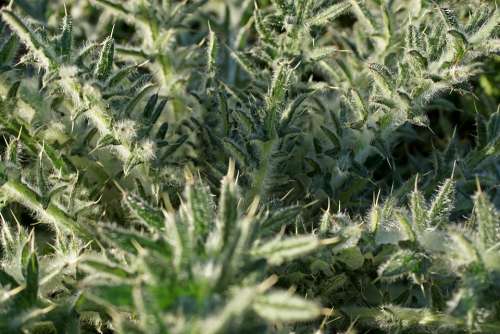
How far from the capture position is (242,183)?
10.1ft

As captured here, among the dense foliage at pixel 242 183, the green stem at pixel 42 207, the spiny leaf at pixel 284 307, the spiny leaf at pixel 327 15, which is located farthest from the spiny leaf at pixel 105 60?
the spiny leaf at pixel 284 307

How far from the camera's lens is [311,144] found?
337cm

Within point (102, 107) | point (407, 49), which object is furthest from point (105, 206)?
point (407, 49)

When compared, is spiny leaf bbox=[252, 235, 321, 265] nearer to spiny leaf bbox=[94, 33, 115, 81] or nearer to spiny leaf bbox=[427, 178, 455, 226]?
spiny leaf bbox=[427, 178, 455, 226]

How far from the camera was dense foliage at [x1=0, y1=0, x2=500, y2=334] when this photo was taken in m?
1.77

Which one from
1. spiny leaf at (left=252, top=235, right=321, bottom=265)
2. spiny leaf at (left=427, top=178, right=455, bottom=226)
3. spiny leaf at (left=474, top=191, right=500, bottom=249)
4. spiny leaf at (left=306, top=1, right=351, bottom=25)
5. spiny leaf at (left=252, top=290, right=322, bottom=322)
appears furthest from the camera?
spiny leaf at (left=306, top=1, right=351, bottom=25)

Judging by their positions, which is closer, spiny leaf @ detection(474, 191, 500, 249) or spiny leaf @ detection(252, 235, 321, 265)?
spiny leaf @ detection(252, 235, 321, 265)

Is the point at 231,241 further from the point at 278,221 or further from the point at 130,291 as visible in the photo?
the point at 278,221

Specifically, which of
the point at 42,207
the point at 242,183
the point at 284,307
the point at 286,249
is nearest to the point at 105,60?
the point at 42,207

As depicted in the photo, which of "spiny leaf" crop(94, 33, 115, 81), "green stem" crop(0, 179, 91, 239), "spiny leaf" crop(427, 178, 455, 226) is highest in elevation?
"spiny leaf" crop(94, 33, 115, 81)

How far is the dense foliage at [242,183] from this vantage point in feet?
5.82

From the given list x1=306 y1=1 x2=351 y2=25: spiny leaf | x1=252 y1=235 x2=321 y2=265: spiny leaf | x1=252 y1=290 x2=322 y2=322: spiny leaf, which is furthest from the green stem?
x1=306 y1=1 x2=351 y2=25: spiny leaf

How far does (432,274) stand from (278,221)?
82cm

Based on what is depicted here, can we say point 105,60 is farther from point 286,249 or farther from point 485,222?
point 485,222
